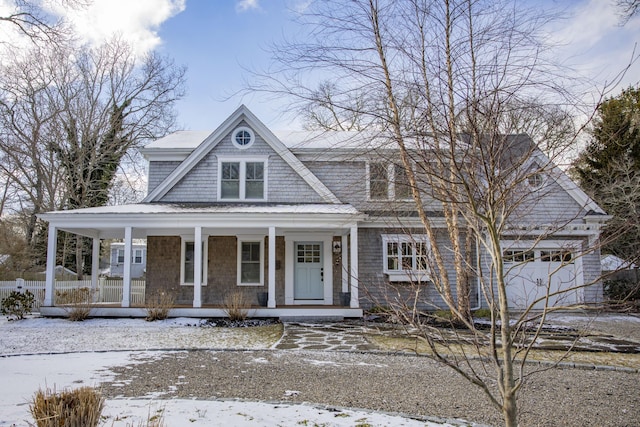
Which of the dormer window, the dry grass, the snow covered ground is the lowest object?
the dry grass

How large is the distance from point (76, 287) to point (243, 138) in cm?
822

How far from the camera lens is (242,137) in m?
15.7

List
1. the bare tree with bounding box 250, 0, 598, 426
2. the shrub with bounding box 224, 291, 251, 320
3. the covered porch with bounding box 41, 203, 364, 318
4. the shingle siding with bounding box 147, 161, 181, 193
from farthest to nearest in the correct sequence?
the shingle siding with bounding box 147, 161, 181, 193, the covered porch with bounding box 41, 203, 364, 318, the shrub with bounding box 224, 291, 251, 320, the bare tree with bounding box 250, 0, 598, 426

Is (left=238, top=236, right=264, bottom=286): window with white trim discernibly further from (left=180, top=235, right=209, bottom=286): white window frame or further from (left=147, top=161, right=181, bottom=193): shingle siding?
(left=147, top=161, right=181, bottom=193): shingle siding

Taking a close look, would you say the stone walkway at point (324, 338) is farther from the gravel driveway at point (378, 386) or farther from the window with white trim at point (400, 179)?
the window with white trim at point (400, 179)

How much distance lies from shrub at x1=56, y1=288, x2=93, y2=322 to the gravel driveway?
5.83 meters

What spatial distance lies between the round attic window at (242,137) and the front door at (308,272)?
12.2 feet

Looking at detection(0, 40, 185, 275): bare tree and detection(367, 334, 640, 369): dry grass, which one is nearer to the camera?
detection(367, 334, 640, 369): dry grass

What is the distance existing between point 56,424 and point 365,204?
44.1ft

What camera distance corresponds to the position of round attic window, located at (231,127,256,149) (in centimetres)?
1561

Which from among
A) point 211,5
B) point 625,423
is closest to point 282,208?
point 211,5

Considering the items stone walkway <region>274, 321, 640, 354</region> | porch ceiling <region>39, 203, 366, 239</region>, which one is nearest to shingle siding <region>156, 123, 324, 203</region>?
porch ceiling <region>39, 203, 366, 239</region>

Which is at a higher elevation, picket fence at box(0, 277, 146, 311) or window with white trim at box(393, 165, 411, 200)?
window with white trim at box(393, 165, 411, 200)

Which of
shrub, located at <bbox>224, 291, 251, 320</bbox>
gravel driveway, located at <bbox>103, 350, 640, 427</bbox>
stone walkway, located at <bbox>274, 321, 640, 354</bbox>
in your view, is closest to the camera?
gravel driveway, located at <bbox>103, 350, 640, 427</bbox>
